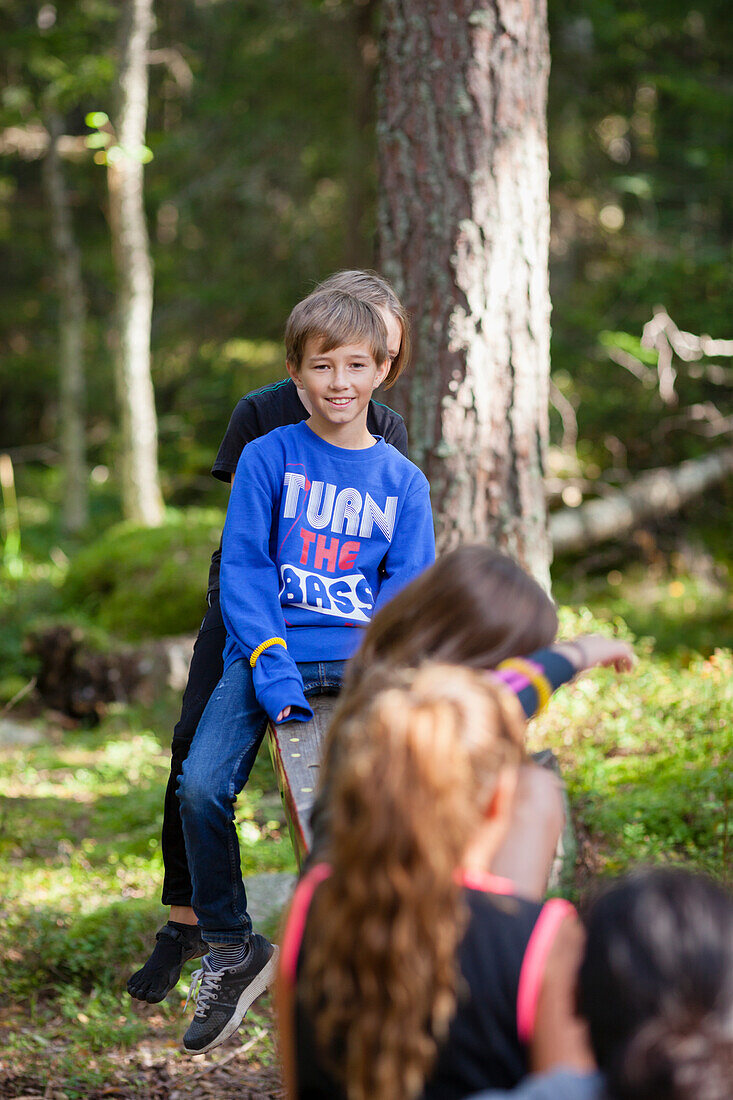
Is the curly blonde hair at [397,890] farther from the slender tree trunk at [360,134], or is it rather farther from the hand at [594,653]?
the slender tree trunk at [360,134]

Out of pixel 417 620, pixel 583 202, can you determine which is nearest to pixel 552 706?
pixel 417 620

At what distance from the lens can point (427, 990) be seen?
152 cm

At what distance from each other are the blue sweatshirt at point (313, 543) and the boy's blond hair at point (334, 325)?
0.95ft

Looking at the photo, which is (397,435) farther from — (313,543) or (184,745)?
(184,745)

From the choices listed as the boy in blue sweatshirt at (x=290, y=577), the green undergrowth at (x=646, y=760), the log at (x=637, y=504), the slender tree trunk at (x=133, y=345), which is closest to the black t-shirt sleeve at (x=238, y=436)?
Result: the boy in blue sweatshirt at (x=290, y=577)

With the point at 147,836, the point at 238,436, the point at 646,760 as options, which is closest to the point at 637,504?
the point at 646,760

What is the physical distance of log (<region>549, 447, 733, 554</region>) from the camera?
29.9 feet

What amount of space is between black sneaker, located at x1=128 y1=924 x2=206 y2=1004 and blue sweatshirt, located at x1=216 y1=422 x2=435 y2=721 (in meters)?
0.92

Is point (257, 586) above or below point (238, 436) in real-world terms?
below

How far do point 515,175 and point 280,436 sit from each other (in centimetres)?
238

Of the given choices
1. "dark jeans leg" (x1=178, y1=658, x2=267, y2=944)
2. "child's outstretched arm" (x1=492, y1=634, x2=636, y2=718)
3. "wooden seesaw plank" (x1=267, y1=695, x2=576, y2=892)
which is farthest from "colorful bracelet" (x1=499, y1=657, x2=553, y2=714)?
"dark jeans leg" (x1=178, y1=658, x2=267, y2=944)

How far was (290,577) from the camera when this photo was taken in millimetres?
2875

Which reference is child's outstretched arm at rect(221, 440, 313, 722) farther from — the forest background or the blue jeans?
the forest background

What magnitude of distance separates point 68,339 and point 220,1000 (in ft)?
42.4
